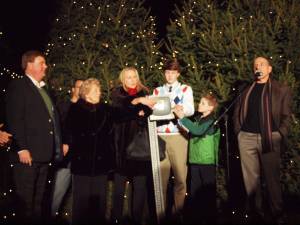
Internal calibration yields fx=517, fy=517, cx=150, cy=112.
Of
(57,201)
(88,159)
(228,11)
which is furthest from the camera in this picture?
(228,11)

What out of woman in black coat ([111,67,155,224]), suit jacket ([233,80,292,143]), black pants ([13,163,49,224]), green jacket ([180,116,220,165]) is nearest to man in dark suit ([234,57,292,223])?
suit jacket ([233,80,292,143])

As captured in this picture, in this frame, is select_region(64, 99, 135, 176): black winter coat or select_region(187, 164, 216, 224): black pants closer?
select_region(64, 99, 135, 176): black winter coat

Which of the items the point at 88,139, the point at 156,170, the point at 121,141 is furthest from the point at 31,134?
the point at 156,170

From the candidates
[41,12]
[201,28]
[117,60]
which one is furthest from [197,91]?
[41,12]

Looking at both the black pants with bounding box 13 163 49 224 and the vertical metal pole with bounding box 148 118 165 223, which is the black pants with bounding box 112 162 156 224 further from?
the black pants with bounding box 13 163 49 224

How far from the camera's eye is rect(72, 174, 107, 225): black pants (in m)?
6.17

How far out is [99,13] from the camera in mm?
9797

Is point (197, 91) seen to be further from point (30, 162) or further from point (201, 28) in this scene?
point (30, 162)

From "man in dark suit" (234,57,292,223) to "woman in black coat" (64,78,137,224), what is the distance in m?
1.76

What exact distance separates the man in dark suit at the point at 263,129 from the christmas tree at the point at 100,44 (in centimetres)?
225

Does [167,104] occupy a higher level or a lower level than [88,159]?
higher

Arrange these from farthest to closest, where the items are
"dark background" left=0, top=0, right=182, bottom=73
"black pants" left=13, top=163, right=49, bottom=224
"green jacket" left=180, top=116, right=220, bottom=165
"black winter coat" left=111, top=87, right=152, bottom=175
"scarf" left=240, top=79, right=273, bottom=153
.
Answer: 1. "dark background" left=0, top=0, right=182, bottom=73
2. "green jacket" left=180, top=116, right=220, bottom=165
3. "scarf" left=240, top=79, right=273, bottom=153
4. "black winter coat" left=111, top=87, right=152, bottom=175
5. "black pants" left=13, top=163, right=49, bottom=224

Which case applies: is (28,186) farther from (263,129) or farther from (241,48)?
(241,48)

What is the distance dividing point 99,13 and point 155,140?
173 inches
